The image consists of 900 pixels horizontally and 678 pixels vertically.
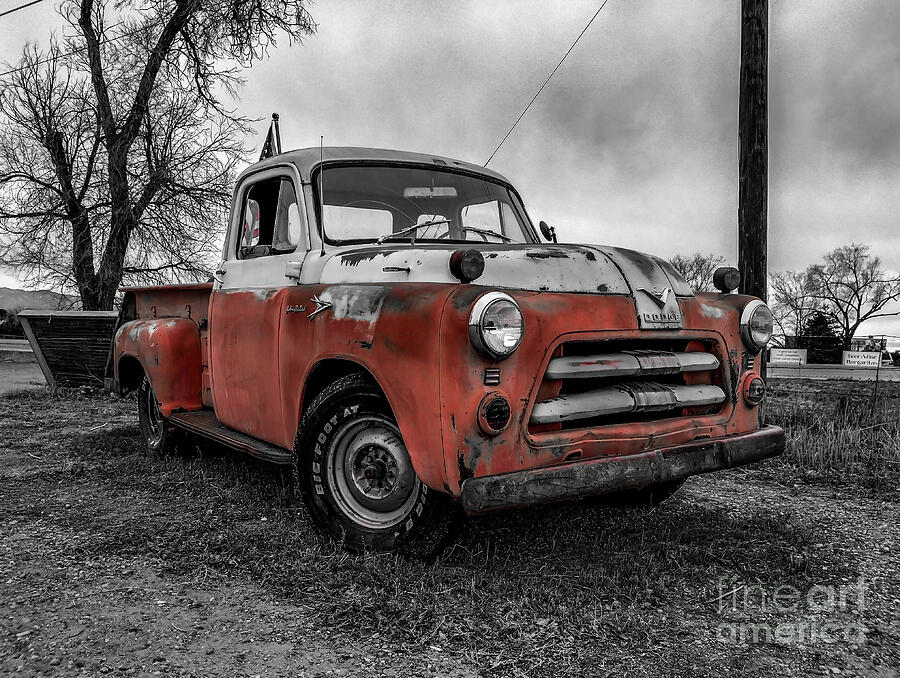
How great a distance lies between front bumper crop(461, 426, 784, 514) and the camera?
2744 mm

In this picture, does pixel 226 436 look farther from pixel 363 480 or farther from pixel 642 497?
pixel 642 497

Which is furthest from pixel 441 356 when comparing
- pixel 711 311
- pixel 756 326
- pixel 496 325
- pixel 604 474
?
pixel 756 326

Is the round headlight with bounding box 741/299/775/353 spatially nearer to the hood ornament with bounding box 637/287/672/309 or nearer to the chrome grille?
the chrome grille

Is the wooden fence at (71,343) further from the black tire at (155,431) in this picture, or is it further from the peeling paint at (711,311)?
the peeling paint at (711,311)

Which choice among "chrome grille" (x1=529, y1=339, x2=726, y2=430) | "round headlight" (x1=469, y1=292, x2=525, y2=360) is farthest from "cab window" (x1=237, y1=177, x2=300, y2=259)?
"chrome grille" (x1=529, y1=339, x2=726, y2=430)

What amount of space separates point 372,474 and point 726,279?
2245mm

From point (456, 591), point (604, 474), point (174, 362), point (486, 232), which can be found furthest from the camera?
point (174, 362)

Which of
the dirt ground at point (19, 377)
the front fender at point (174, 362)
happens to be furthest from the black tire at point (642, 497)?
the dirt ground at point (19, 377)

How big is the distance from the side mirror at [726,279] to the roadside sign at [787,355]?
31.2 meters

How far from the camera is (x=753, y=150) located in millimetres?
6777

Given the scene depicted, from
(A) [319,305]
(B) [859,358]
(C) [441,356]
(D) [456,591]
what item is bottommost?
(B) [859,358]

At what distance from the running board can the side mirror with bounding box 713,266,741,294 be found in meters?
2.52

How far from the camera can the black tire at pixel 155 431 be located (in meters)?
5.56

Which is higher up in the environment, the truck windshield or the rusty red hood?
the truck windshield
